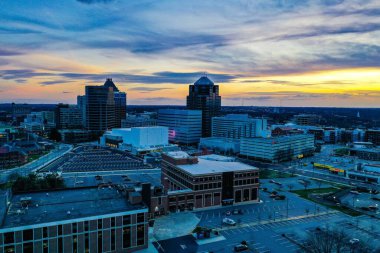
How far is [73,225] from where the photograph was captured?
46.5 metres

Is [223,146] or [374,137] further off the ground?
[374,137]

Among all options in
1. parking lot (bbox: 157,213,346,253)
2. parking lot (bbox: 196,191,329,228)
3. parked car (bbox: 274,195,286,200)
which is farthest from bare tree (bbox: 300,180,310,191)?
parking lot (bbox: 157,213,346,253)

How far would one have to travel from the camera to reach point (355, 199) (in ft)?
268

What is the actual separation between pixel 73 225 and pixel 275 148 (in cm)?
10238

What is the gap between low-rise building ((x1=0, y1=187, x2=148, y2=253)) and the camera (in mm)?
43919

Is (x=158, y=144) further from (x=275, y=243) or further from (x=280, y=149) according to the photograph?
(x=275, y=243)

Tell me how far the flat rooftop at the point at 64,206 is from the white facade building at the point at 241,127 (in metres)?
127

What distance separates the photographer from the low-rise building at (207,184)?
70438mm

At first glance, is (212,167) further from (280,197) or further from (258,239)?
(258,239)

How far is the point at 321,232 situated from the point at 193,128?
459ft

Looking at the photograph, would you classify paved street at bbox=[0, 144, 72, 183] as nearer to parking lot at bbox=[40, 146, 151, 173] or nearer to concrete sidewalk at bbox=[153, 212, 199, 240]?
parking lot at bbox=[40, 146, 151, 173]

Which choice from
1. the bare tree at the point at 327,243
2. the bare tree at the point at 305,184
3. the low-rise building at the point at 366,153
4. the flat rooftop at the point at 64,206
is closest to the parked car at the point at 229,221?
the bare tree at the point at 327,243

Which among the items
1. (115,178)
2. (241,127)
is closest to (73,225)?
(115,178)

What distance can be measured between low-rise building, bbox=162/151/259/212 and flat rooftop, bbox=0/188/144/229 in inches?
600
